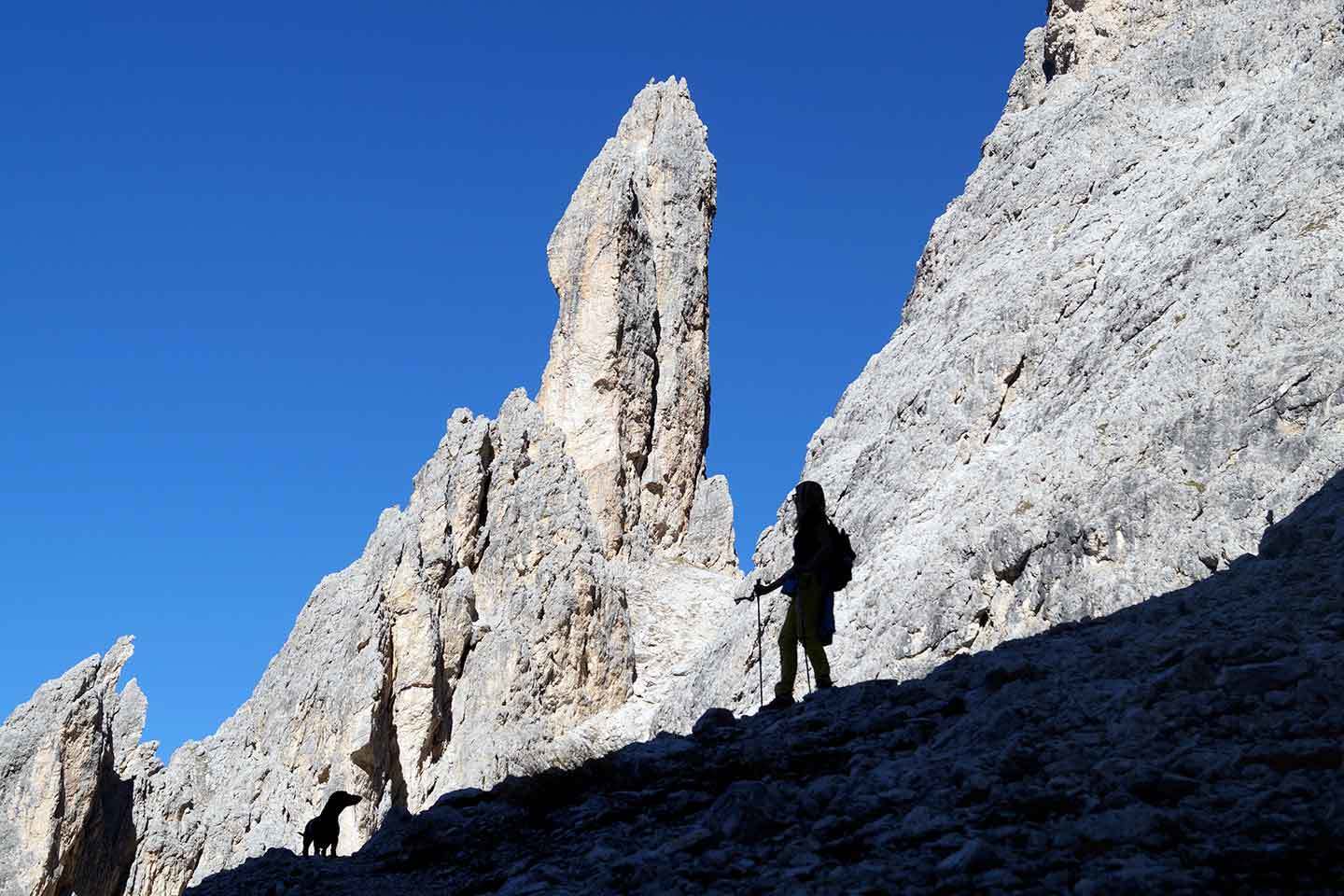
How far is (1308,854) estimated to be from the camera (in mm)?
6934

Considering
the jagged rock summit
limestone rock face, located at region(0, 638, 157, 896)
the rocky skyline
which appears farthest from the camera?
the jagged rock summit

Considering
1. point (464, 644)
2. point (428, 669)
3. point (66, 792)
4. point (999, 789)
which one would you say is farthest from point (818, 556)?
point (464, 644)

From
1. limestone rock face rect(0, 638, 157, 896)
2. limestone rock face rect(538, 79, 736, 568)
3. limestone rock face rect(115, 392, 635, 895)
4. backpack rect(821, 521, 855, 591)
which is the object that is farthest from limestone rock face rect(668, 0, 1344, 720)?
limestone rock face rect(0, 638, 157, 896)

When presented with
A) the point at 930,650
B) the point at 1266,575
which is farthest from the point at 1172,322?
the point at 1266,575

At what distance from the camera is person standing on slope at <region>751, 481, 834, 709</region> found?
14.2 meters

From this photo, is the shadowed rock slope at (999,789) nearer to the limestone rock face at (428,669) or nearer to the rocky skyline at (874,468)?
the rocky skyline at (874,468)

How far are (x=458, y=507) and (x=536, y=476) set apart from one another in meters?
3.89

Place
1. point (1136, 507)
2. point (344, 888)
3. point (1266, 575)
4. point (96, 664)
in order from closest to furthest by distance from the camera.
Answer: point (344, 888), point (1266, 575), point (1136, 507), point (96, 664)

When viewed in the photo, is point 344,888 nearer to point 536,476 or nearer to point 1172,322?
point 1172,322

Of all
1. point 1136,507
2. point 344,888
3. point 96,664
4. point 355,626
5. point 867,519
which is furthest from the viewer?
point 355,626

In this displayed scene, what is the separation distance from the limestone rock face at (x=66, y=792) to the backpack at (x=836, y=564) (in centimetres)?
4429

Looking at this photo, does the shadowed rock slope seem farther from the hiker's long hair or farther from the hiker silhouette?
the hiker's long hair

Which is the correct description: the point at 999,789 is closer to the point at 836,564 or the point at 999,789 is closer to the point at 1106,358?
the point at 836,564

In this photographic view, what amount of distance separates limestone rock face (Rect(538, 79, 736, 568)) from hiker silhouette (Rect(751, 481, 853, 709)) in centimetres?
4953
